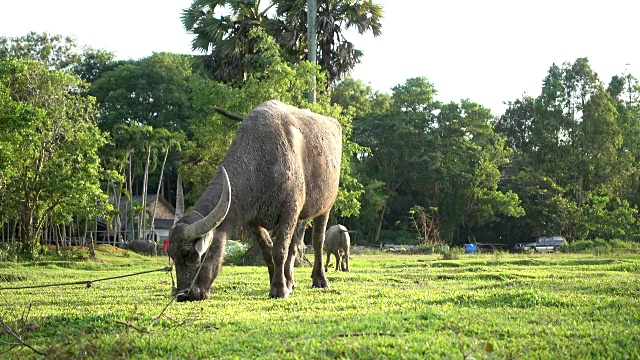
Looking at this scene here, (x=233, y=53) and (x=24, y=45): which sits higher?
(x=24, y=45)

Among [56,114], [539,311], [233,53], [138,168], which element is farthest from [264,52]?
[138,168]

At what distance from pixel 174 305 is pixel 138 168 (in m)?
38.3

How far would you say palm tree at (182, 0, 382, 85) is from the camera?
25634 millimetres

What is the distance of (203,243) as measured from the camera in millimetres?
8203

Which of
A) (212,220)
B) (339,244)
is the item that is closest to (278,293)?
(212,220)

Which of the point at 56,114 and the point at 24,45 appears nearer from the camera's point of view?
the point at 56,114

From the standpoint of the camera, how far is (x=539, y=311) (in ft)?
21.9

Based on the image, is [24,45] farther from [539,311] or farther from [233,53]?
[539,311]

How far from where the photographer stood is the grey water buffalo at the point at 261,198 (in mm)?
8219

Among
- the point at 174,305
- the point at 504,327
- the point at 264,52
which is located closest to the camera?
the point at 504,327

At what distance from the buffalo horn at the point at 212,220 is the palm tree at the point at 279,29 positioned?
58.6 feet

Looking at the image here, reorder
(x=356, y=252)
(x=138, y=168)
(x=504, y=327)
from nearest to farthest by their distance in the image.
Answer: (x=504, y=327)
(x=356, y=252)
(x=138, y=168)

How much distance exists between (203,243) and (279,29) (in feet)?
62.2

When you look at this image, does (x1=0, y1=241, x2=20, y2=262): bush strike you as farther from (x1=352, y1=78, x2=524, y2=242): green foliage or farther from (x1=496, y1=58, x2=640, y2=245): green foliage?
(x1=496, y1=58, x2=640, y2=245): green foliage
